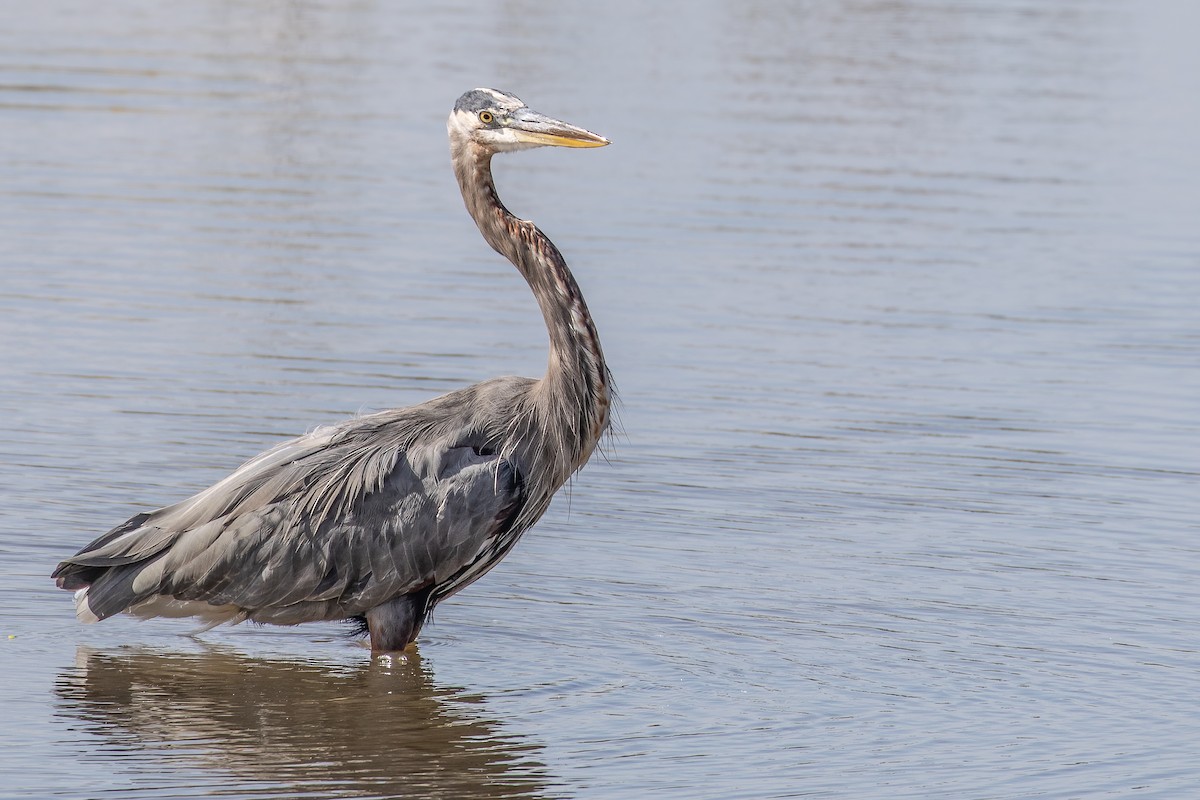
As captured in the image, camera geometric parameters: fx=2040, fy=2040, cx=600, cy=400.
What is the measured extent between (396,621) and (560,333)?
149 centimetres

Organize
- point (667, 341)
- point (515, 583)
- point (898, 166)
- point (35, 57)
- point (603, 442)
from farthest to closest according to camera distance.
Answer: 1. point (35, 57)
2. point (898, 166)
3. point (667, 341)
4. point (603, 442)
5. point (515, 583)

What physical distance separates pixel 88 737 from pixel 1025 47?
1037 inches

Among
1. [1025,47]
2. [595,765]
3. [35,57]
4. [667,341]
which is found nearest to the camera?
[595,765]

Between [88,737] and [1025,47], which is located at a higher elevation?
[1025,47]

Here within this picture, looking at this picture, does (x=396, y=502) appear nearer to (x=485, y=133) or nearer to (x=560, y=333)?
(x=560, y=333)

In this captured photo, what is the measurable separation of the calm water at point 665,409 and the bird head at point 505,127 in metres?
2.22

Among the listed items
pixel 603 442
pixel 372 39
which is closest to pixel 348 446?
pixel 603 442

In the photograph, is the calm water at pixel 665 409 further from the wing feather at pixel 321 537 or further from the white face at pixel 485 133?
the white face at pixel 485 133

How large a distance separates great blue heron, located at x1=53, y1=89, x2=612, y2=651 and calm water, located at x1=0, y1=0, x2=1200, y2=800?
0.36 metres

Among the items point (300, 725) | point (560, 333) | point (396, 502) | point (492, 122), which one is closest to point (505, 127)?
point (492, 122)

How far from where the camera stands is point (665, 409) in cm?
1311

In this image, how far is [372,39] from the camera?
29.8 metres

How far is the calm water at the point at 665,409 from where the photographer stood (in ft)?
27.5

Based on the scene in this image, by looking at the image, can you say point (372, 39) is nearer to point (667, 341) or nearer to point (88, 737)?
point (667, 341)
